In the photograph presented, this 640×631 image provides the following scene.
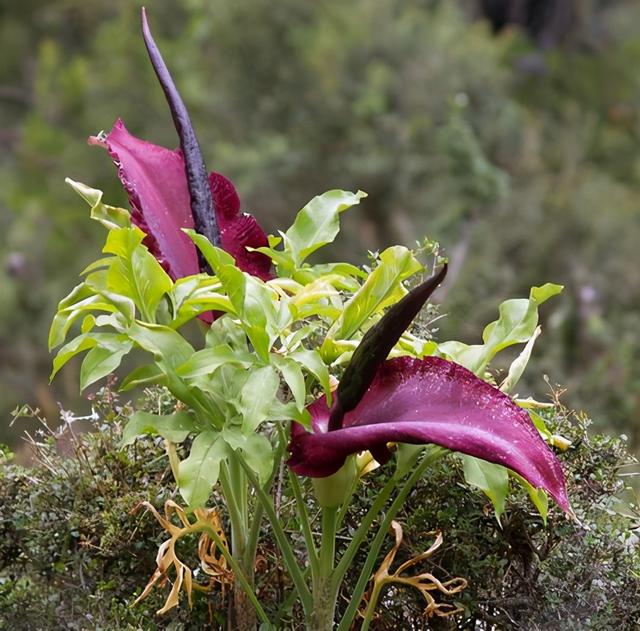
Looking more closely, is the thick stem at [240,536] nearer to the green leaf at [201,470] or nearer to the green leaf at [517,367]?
the green leaf at [201,470]

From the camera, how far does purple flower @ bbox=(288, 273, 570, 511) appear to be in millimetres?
732

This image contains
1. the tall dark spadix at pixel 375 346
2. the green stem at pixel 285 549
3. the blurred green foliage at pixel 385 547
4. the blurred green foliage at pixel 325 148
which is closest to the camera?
the tall dark spadix at pixel 375 346

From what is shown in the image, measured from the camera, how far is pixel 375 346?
756mm

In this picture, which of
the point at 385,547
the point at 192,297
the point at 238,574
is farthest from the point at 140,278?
the point at 385,547

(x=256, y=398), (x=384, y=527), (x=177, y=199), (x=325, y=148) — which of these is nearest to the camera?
(x=256, y=398)

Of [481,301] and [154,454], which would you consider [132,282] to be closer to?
[154,454]

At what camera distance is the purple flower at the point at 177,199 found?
917mm

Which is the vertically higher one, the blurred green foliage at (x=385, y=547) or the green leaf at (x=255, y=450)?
the green leaf at (x=255, y=450)

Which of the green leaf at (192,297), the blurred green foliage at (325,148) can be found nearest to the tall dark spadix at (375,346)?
the green leaf at (192,297)

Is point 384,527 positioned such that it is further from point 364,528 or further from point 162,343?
point 162,343

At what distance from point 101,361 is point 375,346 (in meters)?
0.20

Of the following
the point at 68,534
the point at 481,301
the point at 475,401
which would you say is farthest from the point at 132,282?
the point at 481,301

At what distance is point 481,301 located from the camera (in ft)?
12.5

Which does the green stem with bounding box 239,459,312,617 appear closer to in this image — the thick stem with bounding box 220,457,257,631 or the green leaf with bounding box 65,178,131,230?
the thick stem with bounding box 220,457,257,631
